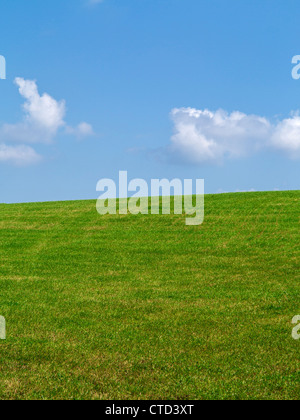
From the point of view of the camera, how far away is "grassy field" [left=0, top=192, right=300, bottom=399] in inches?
380

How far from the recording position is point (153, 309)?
1567cm

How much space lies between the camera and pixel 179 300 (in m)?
16.9

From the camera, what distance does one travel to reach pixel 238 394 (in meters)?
9.03

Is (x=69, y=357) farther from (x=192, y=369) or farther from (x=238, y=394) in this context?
(x=238, y=394)

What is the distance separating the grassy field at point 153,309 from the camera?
31.6 feet
